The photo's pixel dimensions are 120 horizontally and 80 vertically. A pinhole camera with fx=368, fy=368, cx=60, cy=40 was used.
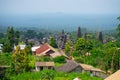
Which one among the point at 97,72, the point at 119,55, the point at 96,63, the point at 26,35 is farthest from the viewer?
the point at 26,35

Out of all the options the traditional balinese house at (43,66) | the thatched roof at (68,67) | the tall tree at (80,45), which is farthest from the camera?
the tall tree at (80,45)

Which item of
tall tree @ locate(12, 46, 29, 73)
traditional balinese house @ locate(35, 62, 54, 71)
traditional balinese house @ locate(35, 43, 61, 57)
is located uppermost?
tall tree @ locate(12, 46, 29, 73)

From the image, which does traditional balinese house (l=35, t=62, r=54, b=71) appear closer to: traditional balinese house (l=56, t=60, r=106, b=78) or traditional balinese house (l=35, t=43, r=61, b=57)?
traditional balinese house (l=56, t=60, r=106, b=78)

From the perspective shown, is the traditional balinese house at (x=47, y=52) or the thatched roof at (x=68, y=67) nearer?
the thatched roof at (x=68, y=67)

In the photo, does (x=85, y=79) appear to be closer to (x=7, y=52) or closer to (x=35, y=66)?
(x=35, y=66)

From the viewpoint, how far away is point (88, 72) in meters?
42.2

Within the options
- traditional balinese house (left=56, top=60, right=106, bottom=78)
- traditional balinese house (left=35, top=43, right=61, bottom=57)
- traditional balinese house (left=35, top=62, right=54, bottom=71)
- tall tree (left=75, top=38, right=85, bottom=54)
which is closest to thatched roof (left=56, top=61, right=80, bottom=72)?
traditional balinese house (left=56, top=60, right=106, bottom=78)

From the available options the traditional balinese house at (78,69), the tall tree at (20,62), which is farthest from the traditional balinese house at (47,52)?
the tall tree at (20,62)

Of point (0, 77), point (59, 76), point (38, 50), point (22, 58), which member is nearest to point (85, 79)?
point (59, 76)

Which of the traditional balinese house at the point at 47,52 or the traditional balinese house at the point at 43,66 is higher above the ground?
the traditional balinese house at the point at 43,66

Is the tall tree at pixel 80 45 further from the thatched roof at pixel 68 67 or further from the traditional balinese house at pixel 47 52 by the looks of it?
the thatched roof at pixel 68 67

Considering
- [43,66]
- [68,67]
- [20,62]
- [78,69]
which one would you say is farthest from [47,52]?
[20,62]

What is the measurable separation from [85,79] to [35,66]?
10.1 m

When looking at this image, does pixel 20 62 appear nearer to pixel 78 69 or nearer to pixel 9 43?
pixel 78 69
